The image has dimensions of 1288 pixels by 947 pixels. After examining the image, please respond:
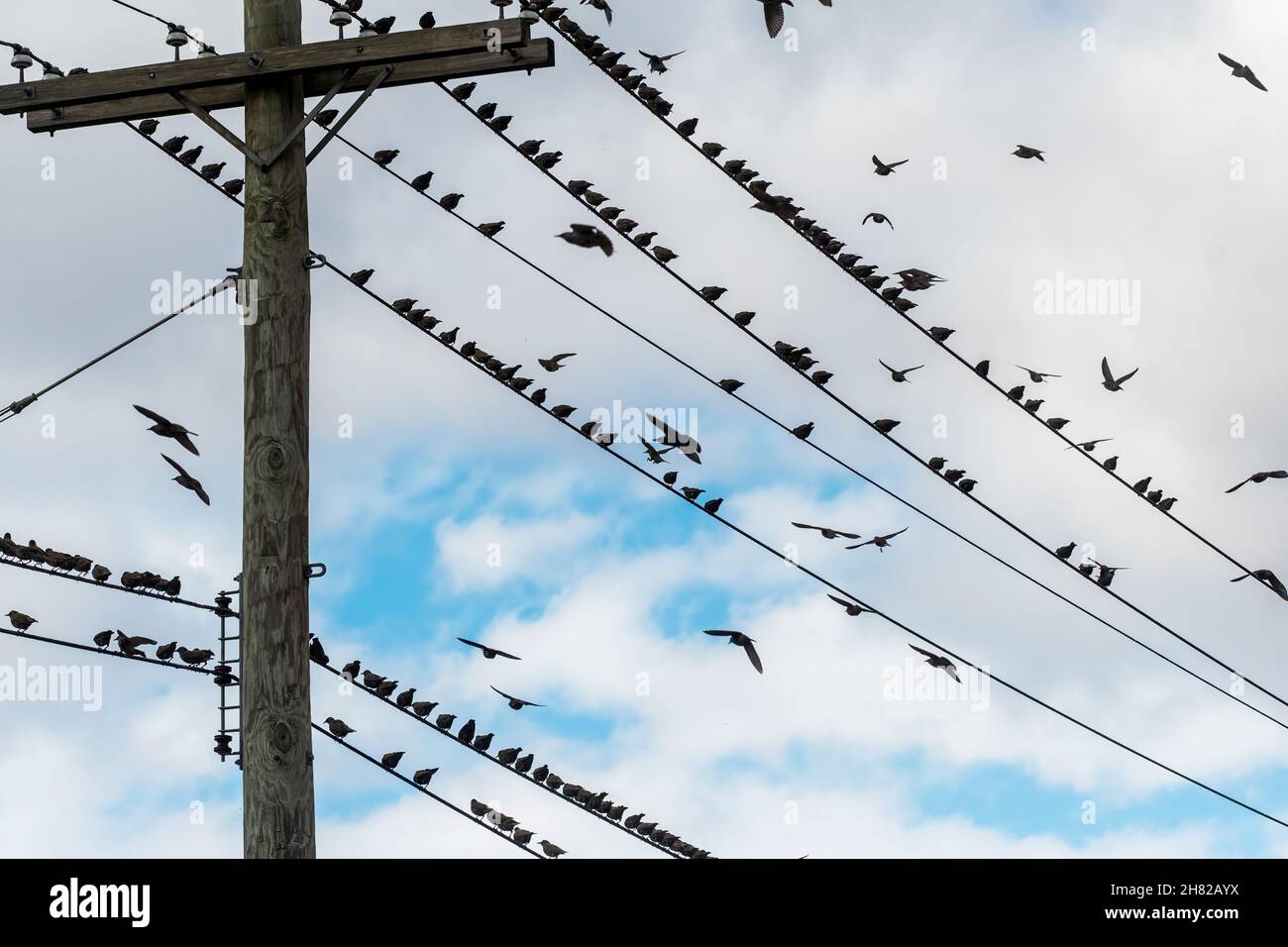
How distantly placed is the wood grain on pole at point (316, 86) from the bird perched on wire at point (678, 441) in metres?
2.18

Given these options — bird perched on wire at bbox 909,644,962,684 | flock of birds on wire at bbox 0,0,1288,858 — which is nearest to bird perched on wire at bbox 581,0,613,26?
flock of birds on wire at bbox 0,0,1288,858

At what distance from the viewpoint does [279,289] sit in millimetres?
8898

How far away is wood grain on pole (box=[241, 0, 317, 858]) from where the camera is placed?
27.7ft

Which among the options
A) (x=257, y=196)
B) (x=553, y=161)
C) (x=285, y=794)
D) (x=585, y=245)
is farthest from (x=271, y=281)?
(x=553, y=161)

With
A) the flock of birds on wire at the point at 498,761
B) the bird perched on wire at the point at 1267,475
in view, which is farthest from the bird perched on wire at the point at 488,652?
the bird perched on wire at the point at 1267,475

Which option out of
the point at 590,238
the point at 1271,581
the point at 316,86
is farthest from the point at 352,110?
the point at 1271,581

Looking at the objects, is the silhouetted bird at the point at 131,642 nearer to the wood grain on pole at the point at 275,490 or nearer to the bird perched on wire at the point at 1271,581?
the wood grain on pole at the point at 275,490

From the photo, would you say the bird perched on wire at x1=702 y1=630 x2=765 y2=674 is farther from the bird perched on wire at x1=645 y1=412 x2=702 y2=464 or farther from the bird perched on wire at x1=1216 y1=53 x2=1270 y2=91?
the bird perched on wire at x1=1216 y1=53 x2=1270 y2=91

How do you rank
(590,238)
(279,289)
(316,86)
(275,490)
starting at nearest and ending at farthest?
(590,238), (275,490), (279,289), (316,86)

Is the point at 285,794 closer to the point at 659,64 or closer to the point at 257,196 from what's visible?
the point at 257,196

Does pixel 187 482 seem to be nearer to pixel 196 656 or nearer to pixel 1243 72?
pixel 196 656

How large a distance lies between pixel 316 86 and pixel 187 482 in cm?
255
